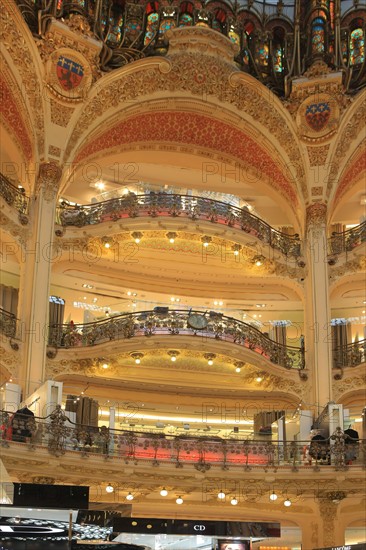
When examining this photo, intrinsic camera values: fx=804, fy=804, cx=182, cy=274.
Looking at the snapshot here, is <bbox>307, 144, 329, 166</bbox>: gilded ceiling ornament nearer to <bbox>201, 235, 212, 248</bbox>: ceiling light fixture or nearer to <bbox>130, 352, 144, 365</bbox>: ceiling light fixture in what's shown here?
<bbox>201, 235, 212, 248</bbox>: ceiling light fixture

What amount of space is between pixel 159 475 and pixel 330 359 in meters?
6.90

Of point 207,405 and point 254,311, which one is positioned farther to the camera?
point 254,311

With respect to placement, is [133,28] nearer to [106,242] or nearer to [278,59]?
[278,59]

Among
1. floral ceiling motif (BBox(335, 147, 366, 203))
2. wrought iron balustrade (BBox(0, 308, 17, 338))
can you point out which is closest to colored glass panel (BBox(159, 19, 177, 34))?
floral ceiling motif (BBox(335, 147, 366, 203))

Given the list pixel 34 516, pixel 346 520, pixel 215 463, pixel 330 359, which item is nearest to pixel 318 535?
pixel 346 520

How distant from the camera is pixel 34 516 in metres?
7.26

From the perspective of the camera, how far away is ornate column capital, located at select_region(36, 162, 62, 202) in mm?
23656

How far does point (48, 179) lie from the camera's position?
77.9 feet

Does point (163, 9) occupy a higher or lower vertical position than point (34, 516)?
higher

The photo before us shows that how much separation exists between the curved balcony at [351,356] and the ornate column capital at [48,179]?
10.1 m

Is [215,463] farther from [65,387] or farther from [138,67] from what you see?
[138,67]

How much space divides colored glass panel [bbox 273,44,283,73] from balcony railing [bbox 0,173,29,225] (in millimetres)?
9885

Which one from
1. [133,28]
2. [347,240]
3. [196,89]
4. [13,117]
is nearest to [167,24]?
[133,28]

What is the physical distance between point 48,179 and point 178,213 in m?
4.22
